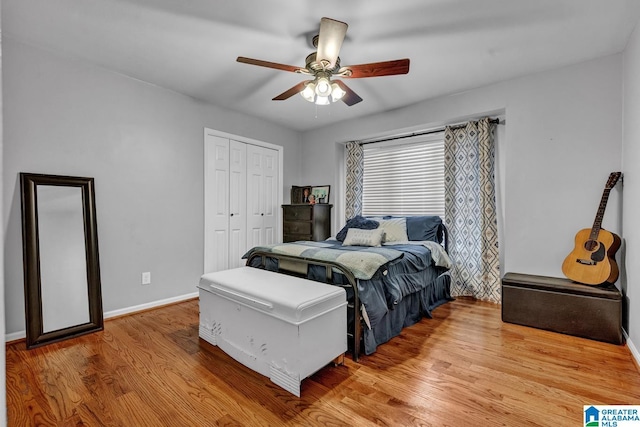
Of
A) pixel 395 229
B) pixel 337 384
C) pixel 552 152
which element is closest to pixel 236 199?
pixel 395 229

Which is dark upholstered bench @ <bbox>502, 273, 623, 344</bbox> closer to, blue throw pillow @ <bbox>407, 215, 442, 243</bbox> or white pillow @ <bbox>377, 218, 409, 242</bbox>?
blue throw pillow @ <bbox>407, 215, 442, 243</bbox>

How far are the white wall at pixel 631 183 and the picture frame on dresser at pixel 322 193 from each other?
3.31 meters

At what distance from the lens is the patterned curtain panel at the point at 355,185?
482cm

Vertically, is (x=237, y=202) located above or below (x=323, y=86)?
below

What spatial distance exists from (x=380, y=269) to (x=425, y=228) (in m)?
1.59

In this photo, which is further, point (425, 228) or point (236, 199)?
point (236, 199)

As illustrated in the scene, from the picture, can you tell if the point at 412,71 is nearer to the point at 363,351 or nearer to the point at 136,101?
the point at 363,351

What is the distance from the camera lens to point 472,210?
12.6 ft

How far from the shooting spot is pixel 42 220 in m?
2.71

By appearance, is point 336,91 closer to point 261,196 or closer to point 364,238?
point 364,238

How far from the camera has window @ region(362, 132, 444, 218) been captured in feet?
13.8

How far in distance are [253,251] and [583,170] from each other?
3176mm

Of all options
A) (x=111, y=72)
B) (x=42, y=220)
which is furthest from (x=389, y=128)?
(x=42, y=220)

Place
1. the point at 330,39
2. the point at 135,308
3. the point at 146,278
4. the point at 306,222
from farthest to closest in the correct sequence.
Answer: the point at 306,222
the point at 146,278
the point at 135,308
the point at 330,39
